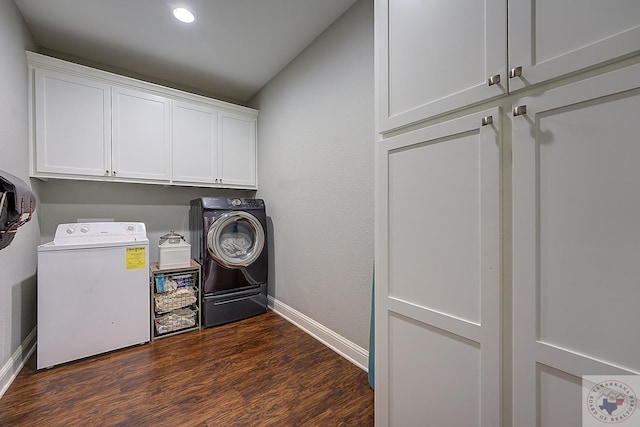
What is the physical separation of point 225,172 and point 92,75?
138cm

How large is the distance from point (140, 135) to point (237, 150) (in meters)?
0.96

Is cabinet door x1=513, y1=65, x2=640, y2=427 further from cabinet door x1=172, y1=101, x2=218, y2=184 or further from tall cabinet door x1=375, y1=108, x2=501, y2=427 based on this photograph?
cabinet door x1=172, y1=101, x2=218, y2=184

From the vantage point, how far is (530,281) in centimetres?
75

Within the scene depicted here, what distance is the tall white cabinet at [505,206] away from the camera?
0.63 metres

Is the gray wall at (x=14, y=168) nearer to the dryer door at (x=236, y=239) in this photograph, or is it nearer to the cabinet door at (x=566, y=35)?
the dryer door at (x=236, y=239)

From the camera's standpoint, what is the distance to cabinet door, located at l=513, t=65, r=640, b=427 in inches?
24.2

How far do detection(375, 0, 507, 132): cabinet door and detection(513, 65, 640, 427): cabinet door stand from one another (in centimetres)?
21

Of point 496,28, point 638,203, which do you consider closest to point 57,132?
point 496,28

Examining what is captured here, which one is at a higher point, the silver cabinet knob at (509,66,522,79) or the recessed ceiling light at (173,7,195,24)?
the recessed ceiling light at (173,7,195,24)

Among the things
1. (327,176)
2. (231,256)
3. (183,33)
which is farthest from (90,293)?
(183,33)

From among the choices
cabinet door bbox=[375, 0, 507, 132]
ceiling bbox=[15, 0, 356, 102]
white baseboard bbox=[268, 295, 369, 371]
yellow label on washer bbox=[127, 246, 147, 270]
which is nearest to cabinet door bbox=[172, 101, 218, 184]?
ceiling bbox=[15, 0, 356, 102]

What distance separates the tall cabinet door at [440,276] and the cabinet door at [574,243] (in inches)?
2.8

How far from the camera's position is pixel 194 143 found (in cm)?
280

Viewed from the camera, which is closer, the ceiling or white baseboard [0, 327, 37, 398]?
white baseboard [0, 327, 37, 398]
